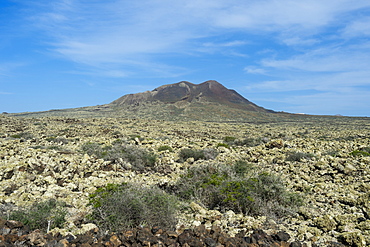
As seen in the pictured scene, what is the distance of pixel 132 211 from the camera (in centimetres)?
521

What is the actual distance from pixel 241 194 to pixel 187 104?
78.6m

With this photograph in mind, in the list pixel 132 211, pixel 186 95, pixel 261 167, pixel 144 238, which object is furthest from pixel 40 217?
pixel 186 95

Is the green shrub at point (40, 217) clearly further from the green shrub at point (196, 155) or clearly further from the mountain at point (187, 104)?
the mountain at point (187, 104)

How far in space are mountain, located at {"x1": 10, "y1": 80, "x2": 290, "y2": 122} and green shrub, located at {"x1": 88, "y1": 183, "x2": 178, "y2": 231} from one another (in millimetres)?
62256

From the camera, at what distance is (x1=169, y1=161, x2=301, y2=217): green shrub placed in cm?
582

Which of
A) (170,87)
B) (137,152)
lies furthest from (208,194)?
(170,87)

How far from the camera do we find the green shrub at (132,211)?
5.02 metres

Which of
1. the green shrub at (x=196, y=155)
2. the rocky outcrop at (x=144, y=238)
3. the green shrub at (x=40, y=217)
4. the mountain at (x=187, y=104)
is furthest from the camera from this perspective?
the mountain at (x=187, y=104)

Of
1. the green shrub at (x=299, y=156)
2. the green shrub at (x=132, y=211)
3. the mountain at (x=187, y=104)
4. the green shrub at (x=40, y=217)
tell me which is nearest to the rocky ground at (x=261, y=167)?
the green shrub at (x=299, y=156)

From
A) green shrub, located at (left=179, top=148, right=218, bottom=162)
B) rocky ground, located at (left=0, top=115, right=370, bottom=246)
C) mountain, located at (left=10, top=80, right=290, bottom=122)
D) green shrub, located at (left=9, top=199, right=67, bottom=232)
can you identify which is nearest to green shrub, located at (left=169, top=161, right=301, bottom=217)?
rocky ground, located at (left=0, top=115, right=370, bottom=246)

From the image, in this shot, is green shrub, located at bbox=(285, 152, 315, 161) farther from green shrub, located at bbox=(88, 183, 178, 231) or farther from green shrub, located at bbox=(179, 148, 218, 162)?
green shrub, located at bbox=(88, 183, 178, 231)

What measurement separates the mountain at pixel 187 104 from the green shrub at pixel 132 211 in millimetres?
62256

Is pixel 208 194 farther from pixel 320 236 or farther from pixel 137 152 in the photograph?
pixel 137 152

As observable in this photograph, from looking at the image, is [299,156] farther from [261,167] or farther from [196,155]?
[196,155]
